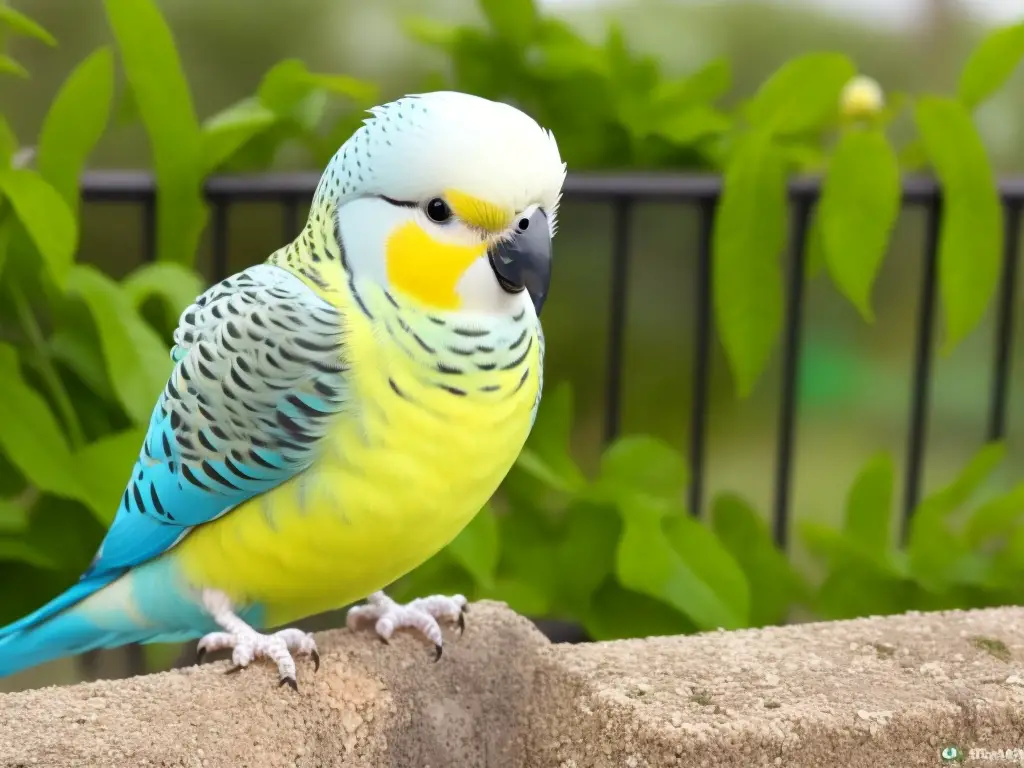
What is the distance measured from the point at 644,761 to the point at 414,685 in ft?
0.42

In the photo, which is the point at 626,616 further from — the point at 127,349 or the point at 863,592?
the point at 127,349

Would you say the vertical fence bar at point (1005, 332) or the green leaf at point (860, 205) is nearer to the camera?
the green leaf at point (860, 205)

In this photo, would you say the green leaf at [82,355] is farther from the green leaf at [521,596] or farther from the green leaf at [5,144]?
the green leaf at [521,596]

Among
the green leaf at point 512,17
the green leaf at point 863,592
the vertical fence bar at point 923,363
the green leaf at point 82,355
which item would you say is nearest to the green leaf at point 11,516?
the green leaf at point 82,355

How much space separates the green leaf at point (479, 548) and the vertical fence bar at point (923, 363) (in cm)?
54

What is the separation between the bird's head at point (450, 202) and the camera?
1.57 feet

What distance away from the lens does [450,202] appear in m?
0.49

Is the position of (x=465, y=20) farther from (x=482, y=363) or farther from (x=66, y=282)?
(x=482, y=363)

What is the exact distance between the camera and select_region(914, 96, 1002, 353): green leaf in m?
1.11

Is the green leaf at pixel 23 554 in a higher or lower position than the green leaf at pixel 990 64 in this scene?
lower

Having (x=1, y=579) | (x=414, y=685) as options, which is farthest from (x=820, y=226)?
(x=1, y=579)

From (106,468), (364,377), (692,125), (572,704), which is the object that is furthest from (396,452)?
(692,125)

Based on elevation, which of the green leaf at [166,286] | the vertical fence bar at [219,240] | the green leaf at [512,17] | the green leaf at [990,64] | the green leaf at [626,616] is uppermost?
the green leaf at [512,17]

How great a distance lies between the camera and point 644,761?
52 cm
